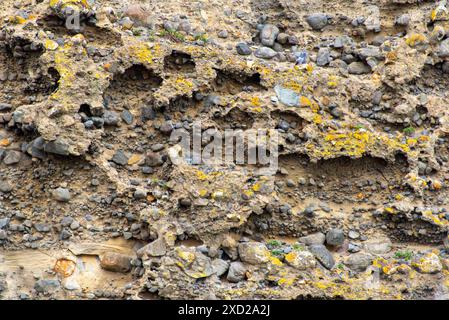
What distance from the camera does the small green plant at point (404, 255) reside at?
654cm

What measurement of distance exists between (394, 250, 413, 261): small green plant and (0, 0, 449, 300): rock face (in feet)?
0.45

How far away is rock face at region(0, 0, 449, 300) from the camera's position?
6.25 meters

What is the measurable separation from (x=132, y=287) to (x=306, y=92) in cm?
306

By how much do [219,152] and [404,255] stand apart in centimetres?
225

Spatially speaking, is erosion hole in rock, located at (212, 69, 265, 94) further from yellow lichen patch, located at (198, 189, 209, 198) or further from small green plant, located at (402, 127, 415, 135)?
small green plant, located at (402, 127, 415, 135)

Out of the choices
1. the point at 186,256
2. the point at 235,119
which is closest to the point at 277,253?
the point at 186,256

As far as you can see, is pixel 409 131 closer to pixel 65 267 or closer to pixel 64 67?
pixel 64 67

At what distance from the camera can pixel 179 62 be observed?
7.52 metres

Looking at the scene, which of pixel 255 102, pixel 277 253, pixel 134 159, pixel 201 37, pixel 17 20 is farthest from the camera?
pixel 201 37

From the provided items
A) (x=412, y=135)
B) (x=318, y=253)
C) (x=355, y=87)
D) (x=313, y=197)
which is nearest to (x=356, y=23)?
(x=355, y=87)

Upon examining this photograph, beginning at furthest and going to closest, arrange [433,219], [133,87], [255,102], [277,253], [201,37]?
1. [201,37]
2. [133,87]
3. [255,102]
4. [433,219]
5. [277,253]

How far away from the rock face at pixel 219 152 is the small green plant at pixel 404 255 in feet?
0.45
